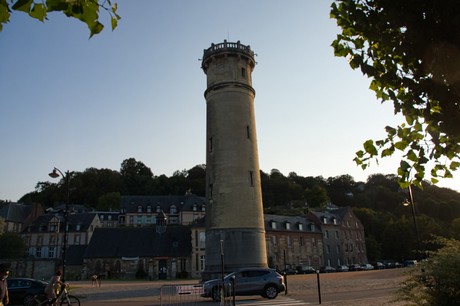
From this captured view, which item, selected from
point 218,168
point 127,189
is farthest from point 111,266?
point 127,189

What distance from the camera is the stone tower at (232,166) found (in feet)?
78.4

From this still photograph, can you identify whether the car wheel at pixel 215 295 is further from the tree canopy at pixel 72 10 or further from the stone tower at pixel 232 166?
the tree canopy at pixel 72 10

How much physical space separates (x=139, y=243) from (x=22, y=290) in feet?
111

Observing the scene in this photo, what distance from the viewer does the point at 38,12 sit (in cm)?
331

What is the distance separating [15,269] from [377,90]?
46099 mm

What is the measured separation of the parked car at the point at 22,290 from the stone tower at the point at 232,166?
975cm

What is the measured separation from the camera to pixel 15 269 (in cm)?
4181

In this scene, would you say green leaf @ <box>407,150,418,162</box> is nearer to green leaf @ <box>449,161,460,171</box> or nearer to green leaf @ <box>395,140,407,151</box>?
green leaf @ <box>395,140,407,151</box>

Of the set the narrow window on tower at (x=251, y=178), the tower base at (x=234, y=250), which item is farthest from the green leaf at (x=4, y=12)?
the narrow window on tower at (x=251, y=178)

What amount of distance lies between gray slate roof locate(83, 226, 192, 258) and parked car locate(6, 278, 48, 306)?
31.9 metres

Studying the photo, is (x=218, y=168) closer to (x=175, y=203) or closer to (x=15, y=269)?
(x=15, y=269)

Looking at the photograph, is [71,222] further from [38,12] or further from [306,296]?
[38,12]

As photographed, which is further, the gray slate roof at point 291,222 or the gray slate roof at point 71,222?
the gray slate roof at point 71,222

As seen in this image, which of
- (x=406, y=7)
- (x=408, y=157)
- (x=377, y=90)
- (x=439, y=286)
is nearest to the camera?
(x=406, y=7)
